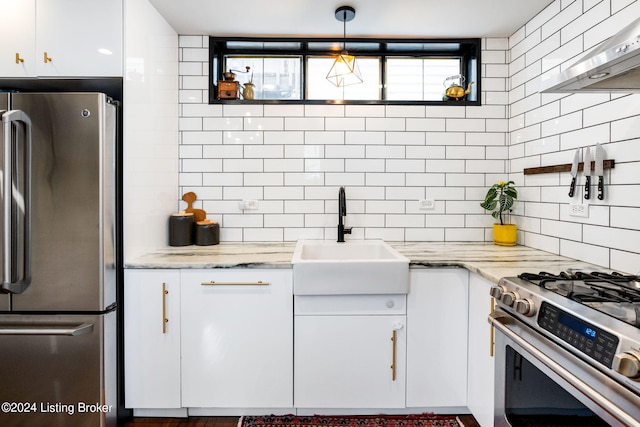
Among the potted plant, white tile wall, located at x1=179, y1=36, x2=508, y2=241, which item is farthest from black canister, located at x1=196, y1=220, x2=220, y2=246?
the potted plant

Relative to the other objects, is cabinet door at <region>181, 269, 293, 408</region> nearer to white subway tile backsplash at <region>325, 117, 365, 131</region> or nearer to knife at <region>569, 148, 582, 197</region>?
white subway tile backsplash at <region>325, 117, 365, 131</region>

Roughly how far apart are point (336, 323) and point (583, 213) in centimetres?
134

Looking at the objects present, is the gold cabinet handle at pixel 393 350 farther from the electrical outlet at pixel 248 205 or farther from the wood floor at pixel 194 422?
the electrical outlet at pixel 248 205

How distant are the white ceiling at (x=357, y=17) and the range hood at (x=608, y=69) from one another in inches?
38.1

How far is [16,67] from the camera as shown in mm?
1774

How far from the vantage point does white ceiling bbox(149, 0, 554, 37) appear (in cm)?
203

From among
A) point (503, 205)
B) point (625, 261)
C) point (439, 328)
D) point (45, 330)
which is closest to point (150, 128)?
A: point (45, 330)

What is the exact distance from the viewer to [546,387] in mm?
1143

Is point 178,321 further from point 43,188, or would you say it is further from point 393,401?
point 393,401

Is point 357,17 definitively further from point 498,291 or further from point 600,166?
point 498,291

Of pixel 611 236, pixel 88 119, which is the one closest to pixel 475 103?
pixel 611 236

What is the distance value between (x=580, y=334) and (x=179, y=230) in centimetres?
205

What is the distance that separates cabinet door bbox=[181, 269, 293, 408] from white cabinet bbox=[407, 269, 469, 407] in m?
0.63

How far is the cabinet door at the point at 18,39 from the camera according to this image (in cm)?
176
